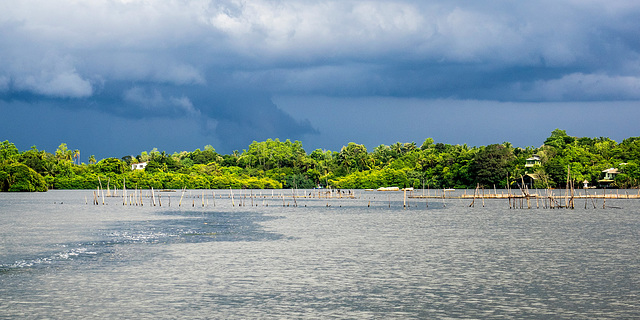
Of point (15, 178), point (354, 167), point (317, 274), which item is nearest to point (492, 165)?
point (354, 167)

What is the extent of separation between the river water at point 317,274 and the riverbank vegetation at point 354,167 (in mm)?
94114

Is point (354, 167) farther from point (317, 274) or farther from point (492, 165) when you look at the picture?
point (317, 274)

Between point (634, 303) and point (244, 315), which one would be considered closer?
point (244, 315)

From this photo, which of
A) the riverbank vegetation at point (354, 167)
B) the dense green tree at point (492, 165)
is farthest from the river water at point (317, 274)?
the dense green tree at point (492, 165)

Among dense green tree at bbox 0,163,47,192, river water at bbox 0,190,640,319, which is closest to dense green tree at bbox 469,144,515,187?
dense green tree at bbox 0,163,47,192

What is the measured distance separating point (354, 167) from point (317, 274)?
15984 centimetres

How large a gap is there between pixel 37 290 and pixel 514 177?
419 ft

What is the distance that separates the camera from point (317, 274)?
21484 millimetres

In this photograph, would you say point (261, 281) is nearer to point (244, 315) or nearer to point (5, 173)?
point (244, 315)

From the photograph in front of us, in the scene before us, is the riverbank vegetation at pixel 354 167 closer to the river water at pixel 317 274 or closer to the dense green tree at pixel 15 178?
the dense green tree at pixel 15 178

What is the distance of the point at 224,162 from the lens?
196 m

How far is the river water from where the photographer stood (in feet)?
52.1

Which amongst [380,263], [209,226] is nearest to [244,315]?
[380,263]

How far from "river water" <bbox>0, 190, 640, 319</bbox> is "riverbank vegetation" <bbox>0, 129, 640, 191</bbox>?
94114 millimetres
